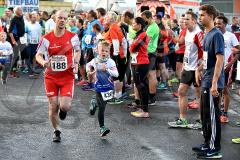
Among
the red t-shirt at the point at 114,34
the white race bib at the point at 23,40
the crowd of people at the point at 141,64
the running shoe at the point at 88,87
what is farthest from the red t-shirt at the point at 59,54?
the white race bib at the point at 23,40

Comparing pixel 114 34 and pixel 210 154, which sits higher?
pixel 114 34

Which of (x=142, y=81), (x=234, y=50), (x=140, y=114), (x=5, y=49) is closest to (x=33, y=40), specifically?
(x=5, y=49)

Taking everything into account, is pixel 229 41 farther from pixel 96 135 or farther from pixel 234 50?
pixel 96 135

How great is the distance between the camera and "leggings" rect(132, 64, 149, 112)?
917cm

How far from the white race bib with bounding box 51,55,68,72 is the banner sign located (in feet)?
35.1

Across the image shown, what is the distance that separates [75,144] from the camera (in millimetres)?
6926

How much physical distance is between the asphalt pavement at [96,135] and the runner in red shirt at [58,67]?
49 centimetres

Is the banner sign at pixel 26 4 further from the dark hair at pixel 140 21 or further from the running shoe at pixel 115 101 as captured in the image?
the dark hair at pixel 140 21

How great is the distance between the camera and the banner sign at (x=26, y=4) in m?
17.2

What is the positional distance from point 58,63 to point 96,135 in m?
1.32

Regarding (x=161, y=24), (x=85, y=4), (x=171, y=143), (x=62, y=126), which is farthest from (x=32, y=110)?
(x=85, y=4)

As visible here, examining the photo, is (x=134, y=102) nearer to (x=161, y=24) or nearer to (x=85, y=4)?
(x=161, y=24)

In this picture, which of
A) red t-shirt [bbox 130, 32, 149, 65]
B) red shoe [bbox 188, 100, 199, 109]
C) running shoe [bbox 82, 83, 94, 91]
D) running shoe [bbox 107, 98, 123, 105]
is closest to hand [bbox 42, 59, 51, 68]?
red t-shirt [bbox 130, 32, 149, 65]

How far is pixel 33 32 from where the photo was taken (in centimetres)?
1513
